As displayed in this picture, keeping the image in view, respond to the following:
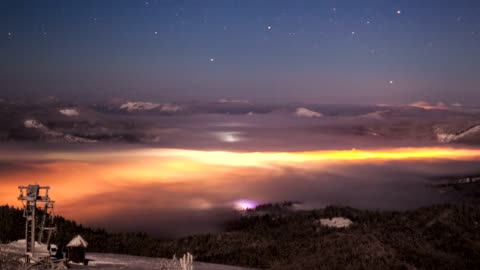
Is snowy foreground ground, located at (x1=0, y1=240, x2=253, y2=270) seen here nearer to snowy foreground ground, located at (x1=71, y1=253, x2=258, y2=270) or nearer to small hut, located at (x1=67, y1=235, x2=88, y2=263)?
snowy foreground ground, located at (x1=71, y1=253, x2=258, y2=270)

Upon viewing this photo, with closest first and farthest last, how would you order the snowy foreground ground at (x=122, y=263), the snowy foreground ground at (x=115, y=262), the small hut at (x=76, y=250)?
the snowy foreground ground at (x=115, y=262), the small hut at (x=76, y=250), the snowy foreground ground at (x=122, y=263)

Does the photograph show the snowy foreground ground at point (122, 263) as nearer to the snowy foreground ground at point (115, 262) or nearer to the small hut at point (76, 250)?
the snowy foreground ground at point (115, 262)

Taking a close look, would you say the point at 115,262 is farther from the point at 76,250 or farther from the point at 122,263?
the point at 76,250

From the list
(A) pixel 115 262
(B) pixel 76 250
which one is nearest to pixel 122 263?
(A) pixel 115 262

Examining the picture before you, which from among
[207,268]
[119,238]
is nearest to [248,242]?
[119,238]

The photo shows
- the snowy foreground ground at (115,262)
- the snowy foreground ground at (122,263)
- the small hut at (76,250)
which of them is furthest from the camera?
the snowy foreground ground at (122,263)

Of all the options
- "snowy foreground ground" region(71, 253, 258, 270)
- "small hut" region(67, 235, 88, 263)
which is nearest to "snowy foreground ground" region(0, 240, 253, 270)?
"snowy foreground ground" region(71, 253, 258, 270)

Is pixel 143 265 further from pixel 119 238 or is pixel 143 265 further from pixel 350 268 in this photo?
pixel 119 238

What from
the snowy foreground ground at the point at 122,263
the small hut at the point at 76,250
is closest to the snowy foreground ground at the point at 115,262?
the snowy foreground ground at the point at 122,263
